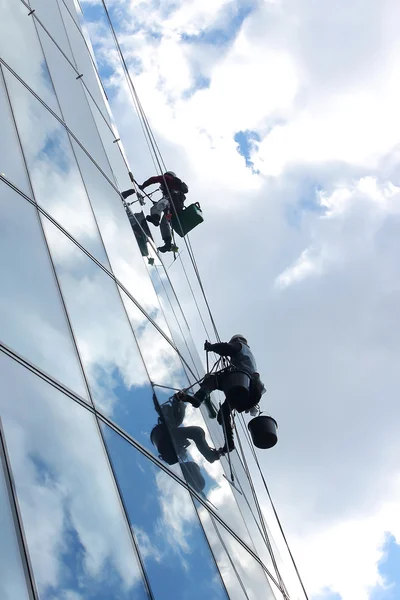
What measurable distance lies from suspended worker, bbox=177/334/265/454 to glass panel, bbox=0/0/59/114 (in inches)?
154

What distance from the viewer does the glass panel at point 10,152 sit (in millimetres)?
6496

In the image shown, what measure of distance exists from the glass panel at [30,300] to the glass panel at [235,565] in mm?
2535

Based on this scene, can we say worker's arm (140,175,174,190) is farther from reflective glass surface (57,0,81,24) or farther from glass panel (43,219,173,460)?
glass panel (43,219,173,460)

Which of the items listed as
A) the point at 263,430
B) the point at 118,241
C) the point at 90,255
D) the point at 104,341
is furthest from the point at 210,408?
the point at 104,341

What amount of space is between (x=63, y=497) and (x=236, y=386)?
4668 millimetres

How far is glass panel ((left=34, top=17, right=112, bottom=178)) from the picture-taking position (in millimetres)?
9984

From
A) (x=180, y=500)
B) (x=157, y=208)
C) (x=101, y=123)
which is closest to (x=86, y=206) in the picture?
(x=180, y=500)

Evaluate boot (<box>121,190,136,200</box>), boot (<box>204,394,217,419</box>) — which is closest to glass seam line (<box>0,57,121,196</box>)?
boot (<box>121,190,136,200</box>)

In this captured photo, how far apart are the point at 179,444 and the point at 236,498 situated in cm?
188

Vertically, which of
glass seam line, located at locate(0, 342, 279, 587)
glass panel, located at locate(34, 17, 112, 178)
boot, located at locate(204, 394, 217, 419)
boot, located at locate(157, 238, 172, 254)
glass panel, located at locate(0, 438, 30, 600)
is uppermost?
boot, located at locate(157, 238, 172, 254)

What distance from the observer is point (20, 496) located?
3.89 m

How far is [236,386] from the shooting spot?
8.85m

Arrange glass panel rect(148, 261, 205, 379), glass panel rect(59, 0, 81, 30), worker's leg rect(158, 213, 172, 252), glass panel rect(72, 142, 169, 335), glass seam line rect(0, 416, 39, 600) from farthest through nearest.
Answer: worker's leg rect(158, 213, 172, 252)
glass panel rect(59, 0, 81, 30)
glass panel rect(148, 261, 205, 379)
glass panel rect(72, 142, 169, 335)
glass seam line rect(0, 416, 39, 600)

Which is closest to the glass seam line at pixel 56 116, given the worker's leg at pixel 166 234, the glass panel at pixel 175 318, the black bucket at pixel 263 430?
the glass panel at pixel 175 318
